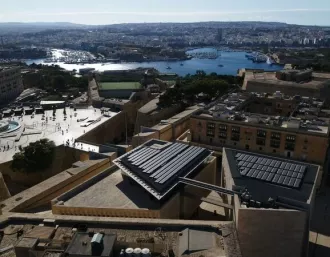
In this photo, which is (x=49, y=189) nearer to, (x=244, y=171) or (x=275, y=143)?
(x=244, y=171)

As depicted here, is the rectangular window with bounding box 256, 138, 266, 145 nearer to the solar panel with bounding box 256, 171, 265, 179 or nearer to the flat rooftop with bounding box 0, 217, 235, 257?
the solar panel with bounding box 256, 171, 265, 179

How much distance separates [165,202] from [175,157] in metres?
5.68

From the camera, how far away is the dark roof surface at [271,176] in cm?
2595

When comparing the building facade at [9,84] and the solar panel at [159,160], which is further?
the building facade at [9,84]

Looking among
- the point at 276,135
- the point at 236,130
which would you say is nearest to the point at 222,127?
the point at 236,130

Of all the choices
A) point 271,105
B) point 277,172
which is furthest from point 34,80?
point 277,172

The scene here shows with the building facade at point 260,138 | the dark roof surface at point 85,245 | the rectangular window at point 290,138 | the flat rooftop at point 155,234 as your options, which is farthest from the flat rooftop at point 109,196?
the rectangular window at point 290,138

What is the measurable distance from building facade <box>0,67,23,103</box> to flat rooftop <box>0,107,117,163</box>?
95.0 ft

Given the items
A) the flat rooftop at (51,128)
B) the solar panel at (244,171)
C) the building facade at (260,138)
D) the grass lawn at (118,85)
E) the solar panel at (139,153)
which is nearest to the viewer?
the solar panel at (244,171)

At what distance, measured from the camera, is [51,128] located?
54844 millimetres

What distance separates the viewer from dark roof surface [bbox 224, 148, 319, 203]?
26.0 meters

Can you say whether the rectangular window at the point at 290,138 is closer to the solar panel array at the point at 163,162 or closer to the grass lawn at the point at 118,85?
the solar panel array at the point at 163,162

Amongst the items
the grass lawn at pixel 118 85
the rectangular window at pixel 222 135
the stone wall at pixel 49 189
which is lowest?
the stone wall at pixel 49 189

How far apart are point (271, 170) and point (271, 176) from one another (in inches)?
46.6
